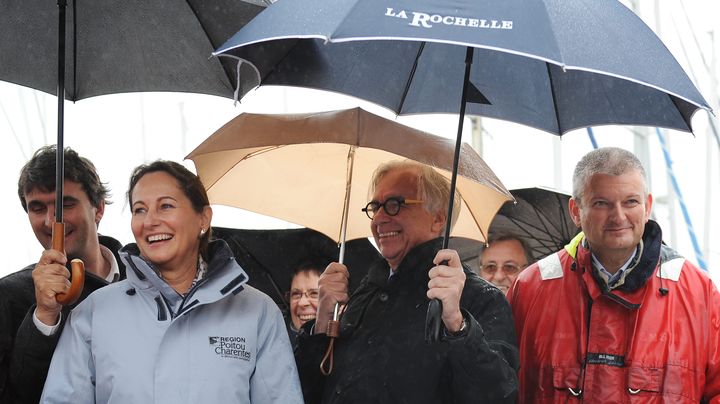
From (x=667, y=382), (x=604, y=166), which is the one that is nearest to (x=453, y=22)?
(x=604, y=166)

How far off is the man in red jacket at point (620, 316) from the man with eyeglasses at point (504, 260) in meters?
1.86

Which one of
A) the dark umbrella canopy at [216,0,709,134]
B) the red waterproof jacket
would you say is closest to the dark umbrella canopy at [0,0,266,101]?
the dark umbrella canopy at [216,0,709,134]

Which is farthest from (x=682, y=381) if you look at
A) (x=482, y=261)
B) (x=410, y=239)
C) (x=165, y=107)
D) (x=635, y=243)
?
(x=165, y=107)

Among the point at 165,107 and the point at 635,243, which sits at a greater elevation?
the point at 165,107

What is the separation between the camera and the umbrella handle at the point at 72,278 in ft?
11.6

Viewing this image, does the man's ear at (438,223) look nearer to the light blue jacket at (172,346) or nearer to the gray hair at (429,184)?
the gray hair at (429,184)

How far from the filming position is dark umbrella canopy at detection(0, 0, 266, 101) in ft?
13.8

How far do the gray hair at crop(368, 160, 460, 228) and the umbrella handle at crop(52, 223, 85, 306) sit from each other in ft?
3.99

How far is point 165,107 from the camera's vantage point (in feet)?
39.9

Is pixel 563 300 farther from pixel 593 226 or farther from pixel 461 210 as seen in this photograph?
pixel 461 210

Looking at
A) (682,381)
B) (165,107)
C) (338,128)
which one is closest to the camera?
(682,381)

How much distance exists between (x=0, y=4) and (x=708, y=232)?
336 inches

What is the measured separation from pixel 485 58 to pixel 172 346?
5.54ft

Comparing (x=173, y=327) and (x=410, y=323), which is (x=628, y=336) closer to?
(x=410, y=323)
